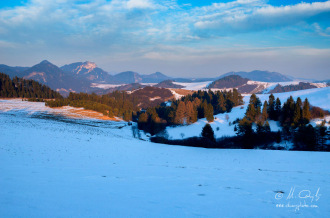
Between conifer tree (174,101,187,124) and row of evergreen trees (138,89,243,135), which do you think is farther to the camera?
conifer tree (174,101,187,124)

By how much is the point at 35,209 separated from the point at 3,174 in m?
4.75

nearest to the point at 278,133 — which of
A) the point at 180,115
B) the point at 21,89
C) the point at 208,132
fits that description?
the point at 208,132

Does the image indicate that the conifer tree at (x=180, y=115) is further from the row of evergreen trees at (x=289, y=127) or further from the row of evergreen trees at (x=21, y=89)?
the row of evergreen trees at (x=21, y=89)

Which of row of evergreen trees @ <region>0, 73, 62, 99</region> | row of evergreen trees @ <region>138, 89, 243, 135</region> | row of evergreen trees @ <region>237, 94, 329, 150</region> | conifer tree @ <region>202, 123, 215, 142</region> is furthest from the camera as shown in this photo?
row of evergreen trees @ <region>0, 73, 62, 99</region>

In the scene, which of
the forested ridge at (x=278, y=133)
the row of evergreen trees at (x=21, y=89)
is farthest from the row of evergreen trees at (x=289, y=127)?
the row of evergreen trees at (x=21, y=89)

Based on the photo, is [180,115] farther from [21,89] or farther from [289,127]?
[21,89]

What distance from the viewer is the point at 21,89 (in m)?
116

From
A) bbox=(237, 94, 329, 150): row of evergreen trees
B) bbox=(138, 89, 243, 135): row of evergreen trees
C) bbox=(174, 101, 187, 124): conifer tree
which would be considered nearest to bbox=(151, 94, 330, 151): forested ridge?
bbox=(237, 94, 329, 150): row of evergreen trees

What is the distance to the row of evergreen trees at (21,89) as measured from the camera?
A: 4198 inches

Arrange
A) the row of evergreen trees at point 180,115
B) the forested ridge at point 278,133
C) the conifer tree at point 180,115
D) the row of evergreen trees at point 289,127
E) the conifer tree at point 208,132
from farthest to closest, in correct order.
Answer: the conifer tree at point 180,115, the row of evergreen trees at point 180,115, the conifer tree at point 208,132, the forested ridge at point 278,133, the row of evergreen trees at point 289,127

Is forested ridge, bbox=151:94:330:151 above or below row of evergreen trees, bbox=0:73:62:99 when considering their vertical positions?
below

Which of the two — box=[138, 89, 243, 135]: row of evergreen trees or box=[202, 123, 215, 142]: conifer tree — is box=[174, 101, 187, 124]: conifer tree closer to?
box=[138, 89, 243, 135]: row of evergreen trees

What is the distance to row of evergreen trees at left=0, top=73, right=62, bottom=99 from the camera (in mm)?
106625

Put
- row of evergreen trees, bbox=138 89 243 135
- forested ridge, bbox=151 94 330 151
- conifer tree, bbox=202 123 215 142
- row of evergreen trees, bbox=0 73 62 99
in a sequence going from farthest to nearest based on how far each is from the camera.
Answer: row of evergreen trees, bbox=0 73 62 99, row of evergreen trees, bbox=138 89 243 135, conifer tree, bbox=202 123 215 142, forested ridge, bbox=151 94 330 151
